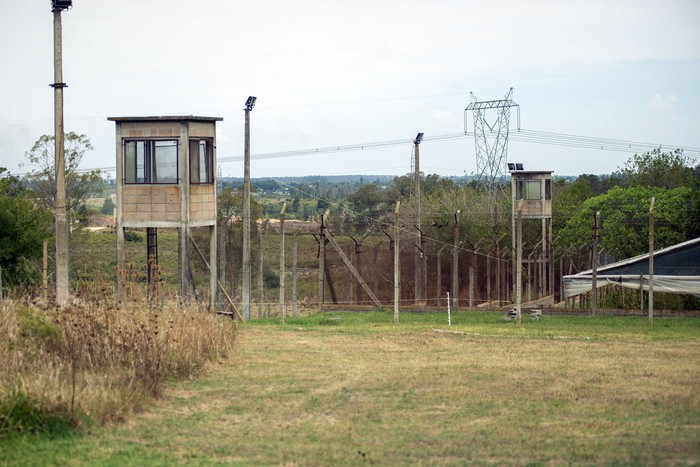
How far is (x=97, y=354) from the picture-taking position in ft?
46.5

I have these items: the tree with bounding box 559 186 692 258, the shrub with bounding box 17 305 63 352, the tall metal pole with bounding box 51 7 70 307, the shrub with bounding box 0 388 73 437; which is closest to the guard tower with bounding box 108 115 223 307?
the tall metal pole with bounding box 51 7 70 307

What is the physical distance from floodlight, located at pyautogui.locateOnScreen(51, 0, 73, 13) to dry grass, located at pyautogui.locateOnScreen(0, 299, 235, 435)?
6669 mm

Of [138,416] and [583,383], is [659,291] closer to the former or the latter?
[583,383]

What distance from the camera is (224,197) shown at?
50.2 meters

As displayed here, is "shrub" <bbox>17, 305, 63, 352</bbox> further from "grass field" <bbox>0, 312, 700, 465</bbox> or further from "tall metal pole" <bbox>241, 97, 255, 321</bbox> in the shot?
"tall metal pole" <bbox>241, 97, 255, 321</bbox>

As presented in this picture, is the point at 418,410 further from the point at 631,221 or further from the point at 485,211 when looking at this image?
the point at 485,211

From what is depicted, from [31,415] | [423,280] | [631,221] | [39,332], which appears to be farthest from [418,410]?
[631,221]

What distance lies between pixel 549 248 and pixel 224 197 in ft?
61.7

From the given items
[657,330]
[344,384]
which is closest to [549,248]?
[657,330]

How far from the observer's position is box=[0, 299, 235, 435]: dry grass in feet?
37.9

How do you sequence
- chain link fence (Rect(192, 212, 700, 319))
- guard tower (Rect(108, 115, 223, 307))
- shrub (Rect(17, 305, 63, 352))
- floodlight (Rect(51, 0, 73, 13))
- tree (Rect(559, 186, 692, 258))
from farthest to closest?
tree (Rect(559, 186, 692, 258)), chain link fence (Rect(192, 212, 700, 319)), guard tower (Rect(108, 115, 223, 307)), floodlight (Rect(51, 0, 73, 13)), shrub (Rect(17, 305, 63, 352))

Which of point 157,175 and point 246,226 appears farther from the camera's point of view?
point 246,226

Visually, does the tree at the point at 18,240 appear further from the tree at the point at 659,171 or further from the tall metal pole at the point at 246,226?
the tree at the point at 659,171

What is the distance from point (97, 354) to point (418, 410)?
4.94 m
